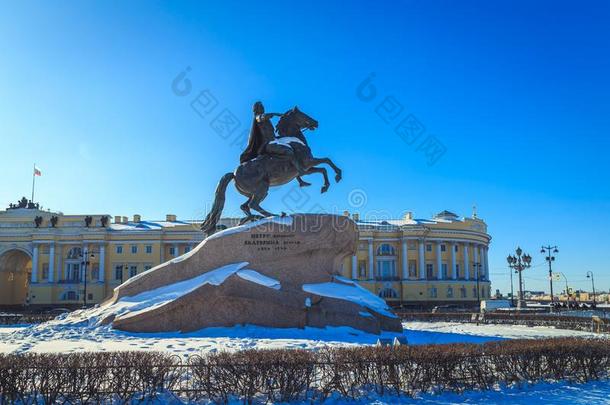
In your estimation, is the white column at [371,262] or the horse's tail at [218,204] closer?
the horse's tail at [218,204]

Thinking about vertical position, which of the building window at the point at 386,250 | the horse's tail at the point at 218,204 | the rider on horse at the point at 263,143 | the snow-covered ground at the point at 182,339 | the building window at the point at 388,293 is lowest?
the building window at the point at 388,293

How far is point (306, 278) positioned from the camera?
15023 millimetres

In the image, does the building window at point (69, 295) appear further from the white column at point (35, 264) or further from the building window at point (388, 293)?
the building window at point (388, 293)

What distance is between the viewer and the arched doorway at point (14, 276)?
215 feet

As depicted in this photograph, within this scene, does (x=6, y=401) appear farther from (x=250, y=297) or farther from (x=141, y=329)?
(x=250, y=297)

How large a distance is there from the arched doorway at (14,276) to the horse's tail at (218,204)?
58328 millimetres

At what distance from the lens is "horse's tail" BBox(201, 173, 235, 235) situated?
16.9 m

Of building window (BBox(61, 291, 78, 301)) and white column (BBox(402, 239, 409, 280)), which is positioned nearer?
building window (BBox(61, 291, 78, 301))

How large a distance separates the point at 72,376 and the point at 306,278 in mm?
8453

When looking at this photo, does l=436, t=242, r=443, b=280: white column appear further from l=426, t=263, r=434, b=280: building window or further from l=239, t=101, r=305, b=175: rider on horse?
l=239, t=101, r=305, b=175: rider on horse

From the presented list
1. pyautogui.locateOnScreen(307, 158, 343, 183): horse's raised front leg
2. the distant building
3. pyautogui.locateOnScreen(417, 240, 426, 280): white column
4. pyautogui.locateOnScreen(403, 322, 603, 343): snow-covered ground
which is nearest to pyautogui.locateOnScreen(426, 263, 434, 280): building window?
the distant building

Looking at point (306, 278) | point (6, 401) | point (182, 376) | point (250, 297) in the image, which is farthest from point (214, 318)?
point (6, 401)

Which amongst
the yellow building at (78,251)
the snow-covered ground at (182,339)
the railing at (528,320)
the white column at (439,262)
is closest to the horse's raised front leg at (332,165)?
the snow-covered ground at (182,339)

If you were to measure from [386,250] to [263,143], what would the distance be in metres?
55.8
